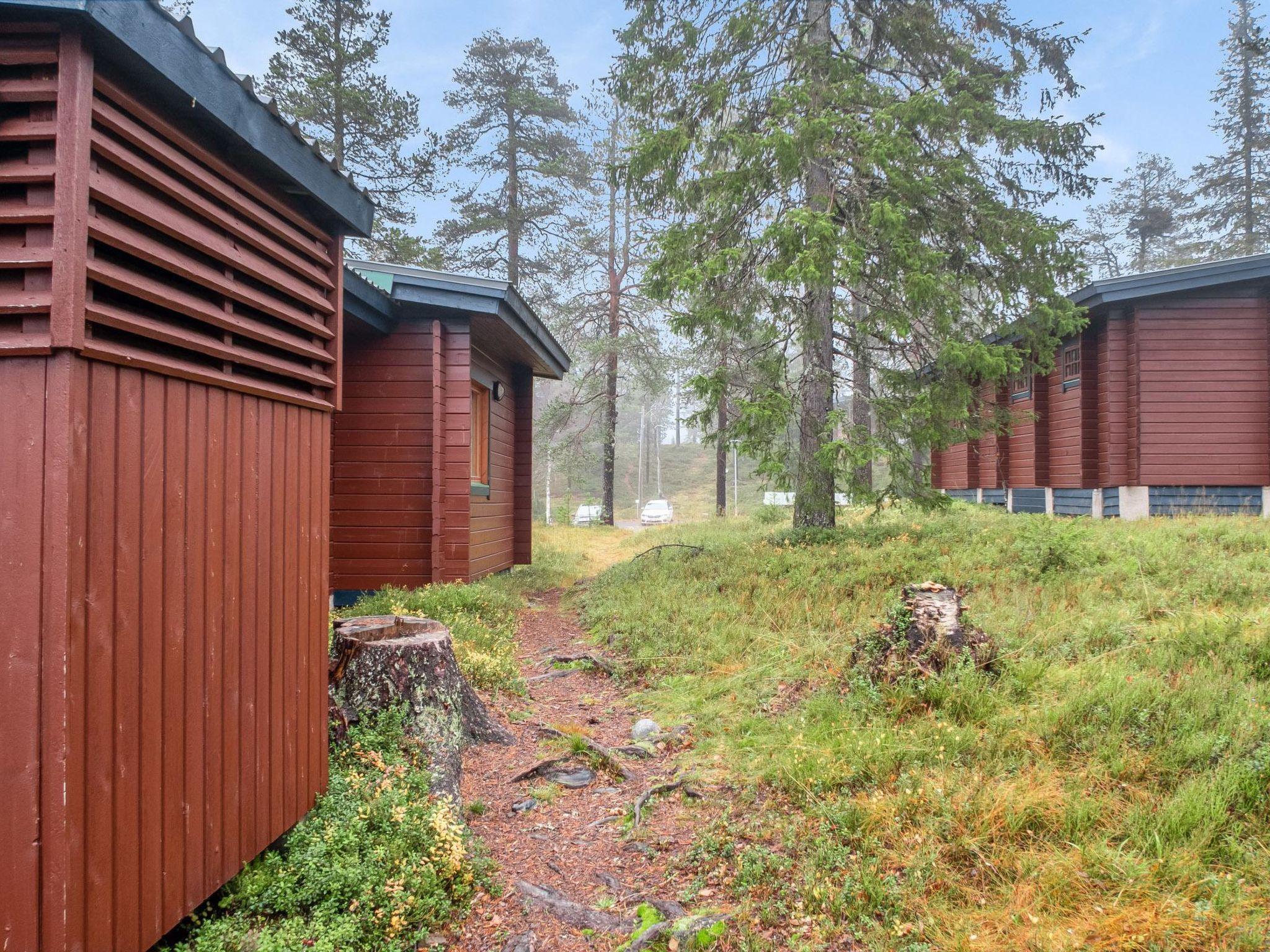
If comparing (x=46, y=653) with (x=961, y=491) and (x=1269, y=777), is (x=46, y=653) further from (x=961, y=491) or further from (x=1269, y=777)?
(x=961, y=491)

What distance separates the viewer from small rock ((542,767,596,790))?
391 cm

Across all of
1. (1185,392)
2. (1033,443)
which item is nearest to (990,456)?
(1033,443)

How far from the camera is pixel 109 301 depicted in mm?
2125

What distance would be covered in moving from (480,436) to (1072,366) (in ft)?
35.8

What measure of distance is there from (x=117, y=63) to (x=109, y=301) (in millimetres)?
700

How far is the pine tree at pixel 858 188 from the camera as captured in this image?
26.9 ft

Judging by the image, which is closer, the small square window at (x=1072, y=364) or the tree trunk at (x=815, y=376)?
the tree trunk at (x=815, y=376)

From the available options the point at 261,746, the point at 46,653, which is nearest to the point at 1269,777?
the point at 261,746

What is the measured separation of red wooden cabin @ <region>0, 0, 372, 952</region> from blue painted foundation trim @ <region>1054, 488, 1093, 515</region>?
1381cm

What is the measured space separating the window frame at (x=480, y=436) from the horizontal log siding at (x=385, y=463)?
80cm

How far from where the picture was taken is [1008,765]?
128 inches

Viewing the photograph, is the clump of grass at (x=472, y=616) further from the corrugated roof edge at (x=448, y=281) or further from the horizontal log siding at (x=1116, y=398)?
the horizontal log siding at (x=1116, y=398)

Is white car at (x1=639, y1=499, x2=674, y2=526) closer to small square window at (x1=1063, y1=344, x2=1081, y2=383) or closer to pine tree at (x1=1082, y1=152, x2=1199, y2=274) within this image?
small square window at (x1=1063, y1=344, x2=1081, y2=383)

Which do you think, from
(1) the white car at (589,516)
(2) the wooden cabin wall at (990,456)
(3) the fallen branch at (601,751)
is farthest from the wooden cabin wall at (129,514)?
(1) the white car at (589,516)
